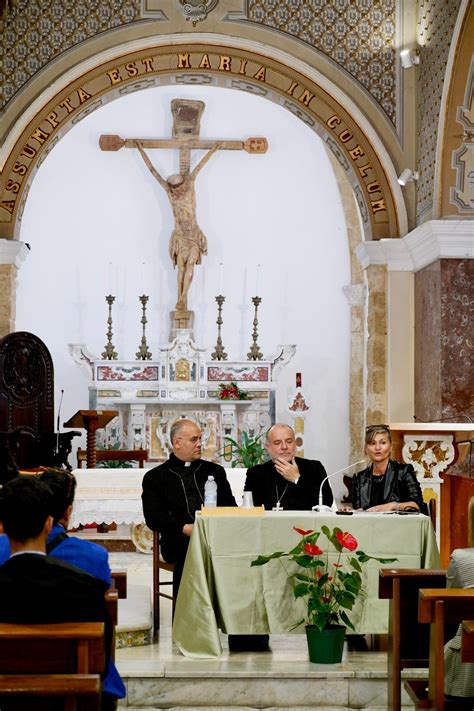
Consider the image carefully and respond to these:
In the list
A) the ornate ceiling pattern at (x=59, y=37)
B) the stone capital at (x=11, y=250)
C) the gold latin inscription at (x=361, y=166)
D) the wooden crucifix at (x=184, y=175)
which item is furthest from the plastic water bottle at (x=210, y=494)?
the wooden crucifix at (x=184, y=175)

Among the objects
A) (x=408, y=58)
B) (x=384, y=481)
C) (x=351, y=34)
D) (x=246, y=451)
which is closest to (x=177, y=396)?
(x=246, y=451)

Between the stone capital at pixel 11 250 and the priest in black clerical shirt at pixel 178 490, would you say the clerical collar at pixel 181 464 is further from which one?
the stone capital at pixel 11 250

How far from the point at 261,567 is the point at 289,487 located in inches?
32.3

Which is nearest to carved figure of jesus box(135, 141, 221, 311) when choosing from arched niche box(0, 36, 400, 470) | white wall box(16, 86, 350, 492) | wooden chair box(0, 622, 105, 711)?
white wall box(16, 86, 350, 492)

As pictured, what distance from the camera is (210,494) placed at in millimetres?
6133

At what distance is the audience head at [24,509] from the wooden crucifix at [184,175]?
11207 millimetres

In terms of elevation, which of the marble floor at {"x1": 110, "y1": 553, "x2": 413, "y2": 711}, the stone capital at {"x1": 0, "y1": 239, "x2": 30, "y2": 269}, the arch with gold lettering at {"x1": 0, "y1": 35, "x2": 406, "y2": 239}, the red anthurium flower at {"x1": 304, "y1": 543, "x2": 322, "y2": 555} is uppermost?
the arch with gold lettering at {"x1": 0, "y1": 35, "x2": 406, "y2": 239}

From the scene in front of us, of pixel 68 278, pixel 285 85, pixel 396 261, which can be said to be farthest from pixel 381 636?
pixel 68 278

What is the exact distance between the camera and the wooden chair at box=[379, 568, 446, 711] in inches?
187

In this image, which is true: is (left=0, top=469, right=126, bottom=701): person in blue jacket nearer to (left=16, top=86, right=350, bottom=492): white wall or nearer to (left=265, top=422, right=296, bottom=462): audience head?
(left=265, top=422, right=296, bottom=462): audience head

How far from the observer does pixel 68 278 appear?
15.4 meters

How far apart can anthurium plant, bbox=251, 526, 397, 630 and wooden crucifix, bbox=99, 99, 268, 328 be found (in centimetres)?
910

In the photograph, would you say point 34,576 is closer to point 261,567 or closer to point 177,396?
point 261,567

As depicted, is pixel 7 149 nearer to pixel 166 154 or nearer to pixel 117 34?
pixel 117 34
